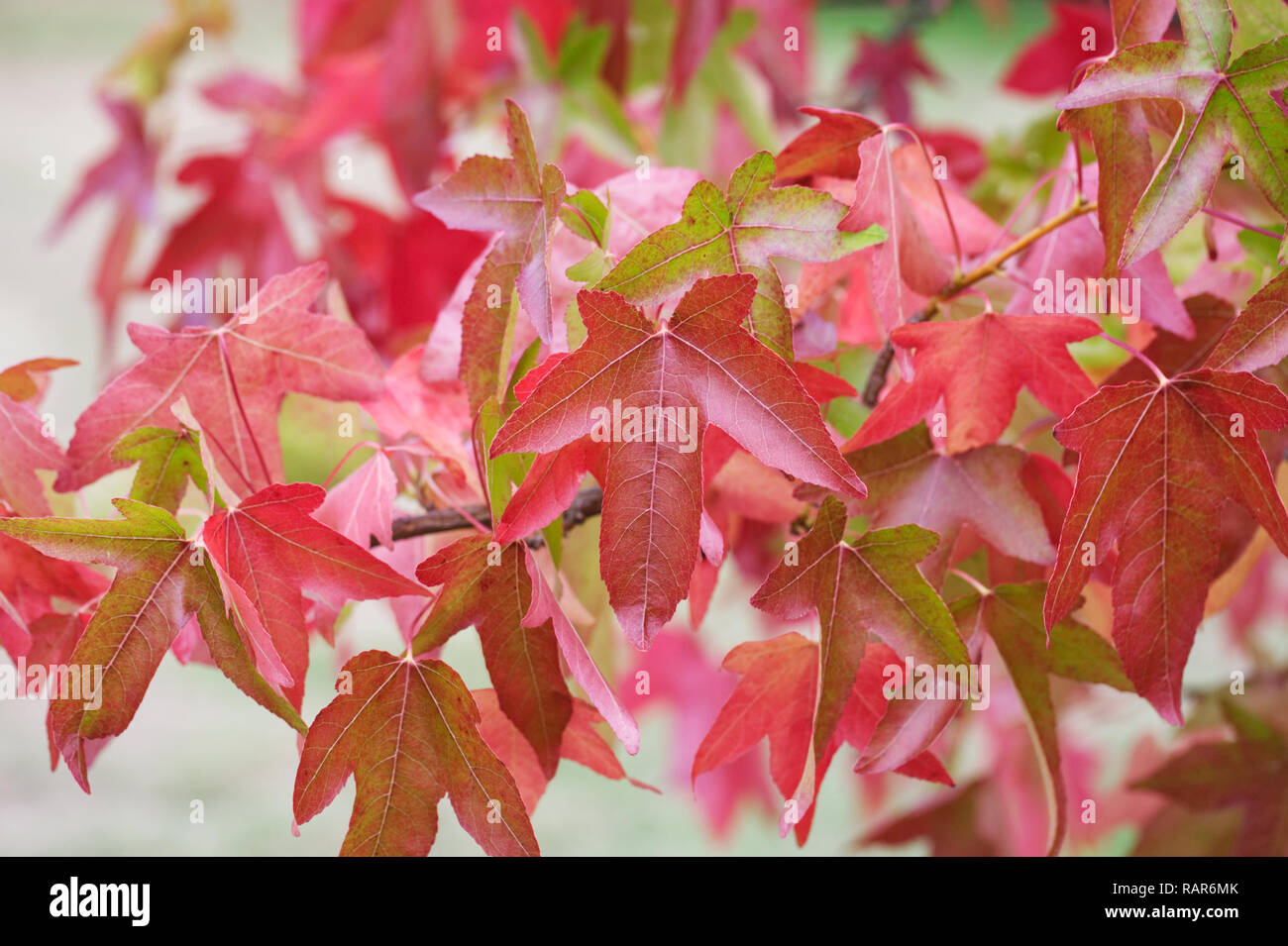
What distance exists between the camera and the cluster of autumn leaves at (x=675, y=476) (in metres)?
0.40

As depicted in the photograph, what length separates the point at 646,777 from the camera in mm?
2617

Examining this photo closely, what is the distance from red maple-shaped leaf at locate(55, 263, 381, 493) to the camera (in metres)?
0.49

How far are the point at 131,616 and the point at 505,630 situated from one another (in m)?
0.15

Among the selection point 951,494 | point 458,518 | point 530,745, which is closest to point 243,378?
point 458,518

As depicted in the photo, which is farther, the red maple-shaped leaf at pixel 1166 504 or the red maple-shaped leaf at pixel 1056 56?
the red maple-shaped leaf at pixel 1056 56

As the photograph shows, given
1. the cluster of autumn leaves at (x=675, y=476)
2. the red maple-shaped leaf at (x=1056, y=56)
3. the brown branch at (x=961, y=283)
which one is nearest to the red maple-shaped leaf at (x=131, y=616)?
the cluster of autumn leaves at (x=675, y=476)

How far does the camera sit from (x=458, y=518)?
1.71ft

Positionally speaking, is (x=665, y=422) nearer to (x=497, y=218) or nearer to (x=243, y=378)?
(x=497, y=218)

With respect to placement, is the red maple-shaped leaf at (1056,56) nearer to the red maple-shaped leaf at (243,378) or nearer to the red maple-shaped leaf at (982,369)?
the red maple-shaped leaf at (982,369)

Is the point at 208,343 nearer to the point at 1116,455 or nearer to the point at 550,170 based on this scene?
the point at 550,170

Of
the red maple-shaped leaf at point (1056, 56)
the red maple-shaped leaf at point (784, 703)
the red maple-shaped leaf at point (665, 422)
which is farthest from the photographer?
the red maple-shaped leaf at point (1056, 56)

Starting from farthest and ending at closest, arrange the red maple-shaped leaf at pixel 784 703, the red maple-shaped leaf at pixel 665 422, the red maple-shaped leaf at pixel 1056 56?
the red maple-shaped leaf at pixel 1056 56 < the red maple-shaped leaf at pixel 784 703 < the red maple-shaped leaf at pixel 665 422
